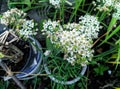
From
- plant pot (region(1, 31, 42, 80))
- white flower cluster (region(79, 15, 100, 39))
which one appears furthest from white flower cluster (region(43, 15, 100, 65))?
plant pot (region(1, 31, 42, 80))

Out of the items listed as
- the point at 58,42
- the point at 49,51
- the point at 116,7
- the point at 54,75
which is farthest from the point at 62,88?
the point at 116,7

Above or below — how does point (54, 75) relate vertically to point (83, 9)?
below

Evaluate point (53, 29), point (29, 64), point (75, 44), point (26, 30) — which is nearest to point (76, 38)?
point (75, 44)

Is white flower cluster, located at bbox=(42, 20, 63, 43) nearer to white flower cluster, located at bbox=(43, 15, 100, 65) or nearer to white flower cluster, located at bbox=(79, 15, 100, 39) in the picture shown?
white flower cluster, located at bbox=(43, 15, 100, 65)

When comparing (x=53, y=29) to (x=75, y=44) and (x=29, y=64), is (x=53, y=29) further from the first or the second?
(x=29, y=64)

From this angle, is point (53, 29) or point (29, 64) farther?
point (29, 64)

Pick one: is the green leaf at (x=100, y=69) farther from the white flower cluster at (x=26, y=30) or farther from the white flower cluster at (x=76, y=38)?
the white flower cluster at (x=26, y=30)

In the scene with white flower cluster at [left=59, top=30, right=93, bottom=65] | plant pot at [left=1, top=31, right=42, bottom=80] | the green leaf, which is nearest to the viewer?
white flower cluster at [left=59, top=30, right=93, bottom=65]

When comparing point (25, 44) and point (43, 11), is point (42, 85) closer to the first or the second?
point (25, 44)

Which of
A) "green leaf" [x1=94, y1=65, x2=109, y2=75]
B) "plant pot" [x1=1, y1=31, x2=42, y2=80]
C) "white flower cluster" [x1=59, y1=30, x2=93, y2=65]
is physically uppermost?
"white flower cluster" [x1=59, y1=30, x2=93, y2=65]
